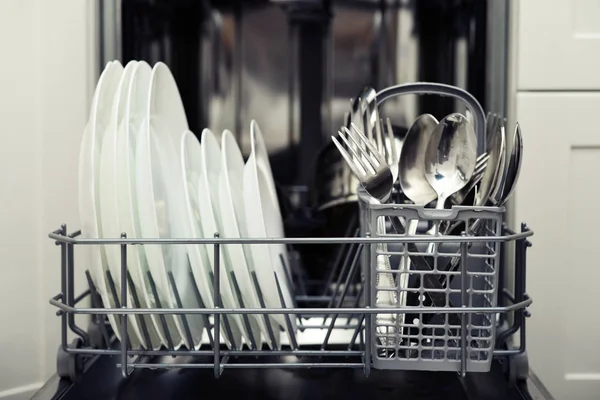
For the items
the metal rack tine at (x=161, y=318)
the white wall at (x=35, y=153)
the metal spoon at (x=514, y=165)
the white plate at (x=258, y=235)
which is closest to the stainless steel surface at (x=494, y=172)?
the metal spoon at (x=514, y=165)

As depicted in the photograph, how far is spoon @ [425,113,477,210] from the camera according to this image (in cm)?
65

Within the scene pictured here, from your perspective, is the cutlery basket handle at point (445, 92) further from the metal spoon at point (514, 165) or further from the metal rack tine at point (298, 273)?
the metal rack tine at point (298, 273)

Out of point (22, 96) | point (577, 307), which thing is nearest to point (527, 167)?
point (577, 307)

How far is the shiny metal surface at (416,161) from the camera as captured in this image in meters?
0.67

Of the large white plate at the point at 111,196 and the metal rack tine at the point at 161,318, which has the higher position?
the large white plate at the point at 111,196

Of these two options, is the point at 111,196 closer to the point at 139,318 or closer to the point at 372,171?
the point at 139,318

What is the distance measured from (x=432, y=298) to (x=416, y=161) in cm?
14

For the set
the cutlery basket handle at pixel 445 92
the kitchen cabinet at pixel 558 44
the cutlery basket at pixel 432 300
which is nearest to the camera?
the cutlery basket at pixel 432 300

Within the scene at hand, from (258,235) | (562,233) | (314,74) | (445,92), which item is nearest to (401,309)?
(258,235)

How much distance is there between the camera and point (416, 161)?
0.67m

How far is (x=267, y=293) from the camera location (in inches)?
26.0

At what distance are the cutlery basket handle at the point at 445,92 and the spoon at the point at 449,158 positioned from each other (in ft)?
0.28

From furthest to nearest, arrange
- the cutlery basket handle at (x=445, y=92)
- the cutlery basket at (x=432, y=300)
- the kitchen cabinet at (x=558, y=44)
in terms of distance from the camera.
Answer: the kitchen cabinet at (x=558, y=44), the cutlery basket handle at (x=445, y=92), the cutlery basket at (x=432, y=300)

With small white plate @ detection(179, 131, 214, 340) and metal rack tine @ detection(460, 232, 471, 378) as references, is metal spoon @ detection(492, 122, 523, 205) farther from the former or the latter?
small white plate @ detection(179, 131, 214, 340)
